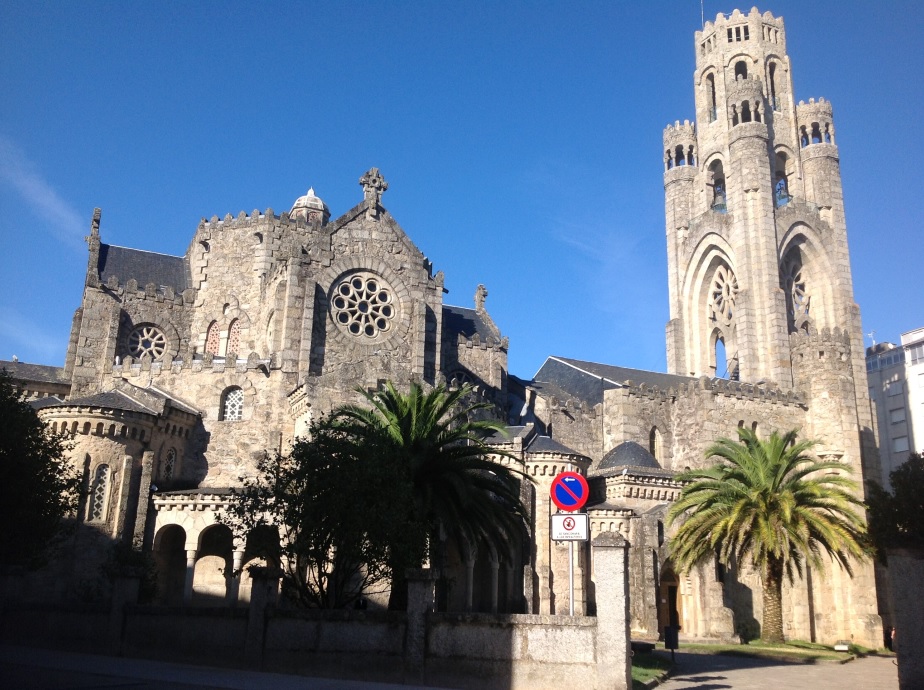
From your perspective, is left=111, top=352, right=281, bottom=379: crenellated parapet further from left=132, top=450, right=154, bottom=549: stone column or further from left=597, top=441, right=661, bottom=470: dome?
left=597, top=441, right=661, bottom=470: dome

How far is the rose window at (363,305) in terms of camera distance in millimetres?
41562

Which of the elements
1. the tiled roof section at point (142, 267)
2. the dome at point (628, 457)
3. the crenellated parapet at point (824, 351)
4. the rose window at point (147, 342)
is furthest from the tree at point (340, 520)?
the crenellated parapet at point (824, 351)

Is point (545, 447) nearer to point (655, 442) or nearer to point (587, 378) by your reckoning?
point (655, 442)

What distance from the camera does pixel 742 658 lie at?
3050 cm

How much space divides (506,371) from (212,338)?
54.3 feet

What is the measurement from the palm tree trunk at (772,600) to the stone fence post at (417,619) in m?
20.4

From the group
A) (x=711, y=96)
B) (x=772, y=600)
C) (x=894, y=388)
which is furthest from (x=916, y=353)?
(x=772, y=600)

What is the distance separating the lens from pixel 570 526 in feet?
55.5

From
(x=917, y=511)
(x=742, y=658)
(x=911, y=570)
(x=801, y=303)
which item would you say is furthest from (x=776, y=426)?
(x=911, y=570)

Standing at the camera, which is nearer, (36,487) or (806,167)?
Result: (36,487)

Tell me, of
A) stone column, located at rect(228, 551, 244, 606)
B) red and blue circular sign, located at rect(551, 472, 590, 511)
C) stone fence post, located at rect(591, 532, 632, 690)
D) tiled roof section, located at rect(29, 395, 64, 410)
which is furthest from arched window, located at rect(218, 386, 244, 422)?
stone fence post, located at rect(591, 532, 632, 690)

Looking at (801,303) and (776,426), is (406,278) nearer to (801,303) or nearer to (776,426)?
(776,426)

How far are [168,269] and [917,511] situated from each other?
42.5 meters

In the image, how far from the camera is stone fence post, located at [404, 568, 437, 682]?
18.5 m
